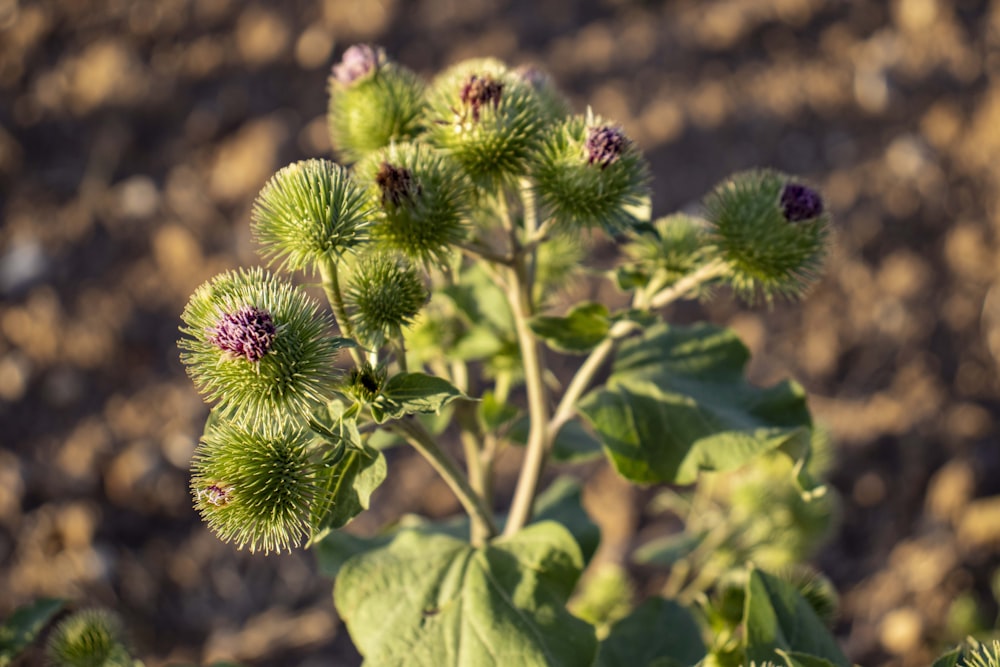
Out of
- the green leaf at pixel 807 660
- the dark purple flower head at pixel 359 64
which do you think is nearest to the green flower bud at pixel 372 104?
the dark purple flower head at pixel 359 64

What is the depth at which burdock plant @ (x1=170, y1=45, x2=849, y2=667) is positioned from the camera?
1884 millimetres

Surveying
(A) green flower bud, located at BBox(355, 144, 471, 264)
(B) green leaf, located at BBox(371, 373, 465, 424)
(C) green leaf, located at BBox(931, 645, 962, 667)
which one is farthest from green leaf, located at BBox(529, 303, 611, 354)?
(C) green leaf, located at BBox(931, 645, 962, 667)

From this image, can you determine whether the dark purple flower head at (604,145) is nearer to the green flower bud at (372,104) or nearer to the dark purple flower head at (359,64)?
the green flower bud at (372,104)

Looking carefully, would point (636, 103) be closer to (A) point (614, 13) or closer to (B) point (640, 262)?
(A) point (614, 13)

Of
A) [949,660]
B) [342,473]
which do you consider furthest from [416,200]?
[949,660]

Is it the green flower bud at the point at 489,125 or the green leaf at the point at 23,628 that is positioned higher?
the green flower bud at the point at 489,125

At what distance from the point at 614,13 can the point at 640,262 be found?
16.5 ft

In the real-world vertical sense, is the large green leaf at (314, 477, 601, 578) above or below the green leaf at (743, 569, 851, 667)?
above

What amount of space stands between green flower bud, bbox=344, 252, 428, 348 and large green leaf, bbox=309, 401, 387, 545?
20 cm

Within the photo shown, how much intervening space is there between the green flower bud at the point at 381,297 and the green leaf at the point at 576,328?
364 millimetres

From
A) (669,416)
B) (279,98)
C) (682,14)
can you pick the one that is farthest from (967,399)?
(279,98)

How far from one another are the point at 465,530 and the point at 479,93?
4.99ft

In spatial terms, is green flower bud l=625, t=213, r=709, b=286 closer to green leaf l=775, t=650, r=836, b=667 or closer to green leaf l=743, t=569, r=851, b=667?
green leaf l=743, t=569, r=851, b=667

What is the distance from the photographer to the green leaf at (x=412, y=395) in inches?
71.4
